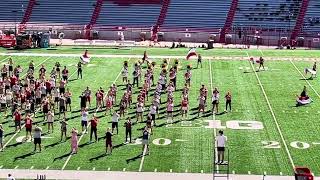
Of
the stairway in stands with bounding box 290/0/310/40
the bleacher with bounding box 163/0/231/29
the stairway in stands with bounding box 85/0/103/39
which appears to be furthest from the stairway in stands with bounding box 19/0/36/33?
the stairway in stands with bounding box 290/0/310/40

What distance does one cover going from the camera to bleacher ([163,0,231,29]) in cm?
5769

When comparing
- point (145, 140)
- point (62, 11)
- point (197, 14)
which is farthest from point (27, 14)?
point (145, 140)

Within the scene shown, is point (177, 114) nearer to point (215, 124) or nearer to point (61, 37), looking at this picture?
point (215, 124)

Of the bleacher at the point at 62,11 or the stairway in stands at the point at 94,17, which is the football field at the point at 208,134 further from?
the bleacher at the point at 62,11

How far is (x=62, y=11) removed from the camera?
60812 millimetres

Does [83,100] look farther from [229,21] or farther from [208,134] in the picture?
[229,21]

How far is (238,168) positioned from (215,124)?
18.3ft

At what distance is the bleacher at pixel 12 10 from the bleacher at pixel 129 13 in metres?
7.46

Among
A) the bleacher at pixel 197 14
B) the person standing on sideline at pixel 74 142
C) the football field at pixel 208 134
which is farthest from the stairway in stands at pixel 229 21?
the person standing on sideline at pixel 74 142

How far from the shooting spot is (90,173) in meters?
21.7

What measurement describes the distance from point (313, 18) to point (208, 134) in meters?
33.6

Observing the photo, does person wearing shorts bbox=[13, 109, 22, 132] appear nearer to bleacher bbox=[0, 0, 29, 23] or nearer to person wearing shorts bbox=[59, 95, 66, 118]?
person wearing shorts bbox=[59, 95, 66, 118]

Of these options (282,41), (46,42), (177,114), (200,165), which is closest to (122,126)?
(177,114)

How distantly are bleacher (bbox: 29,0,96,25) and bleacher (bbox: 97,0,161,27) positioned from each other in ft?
4.76
